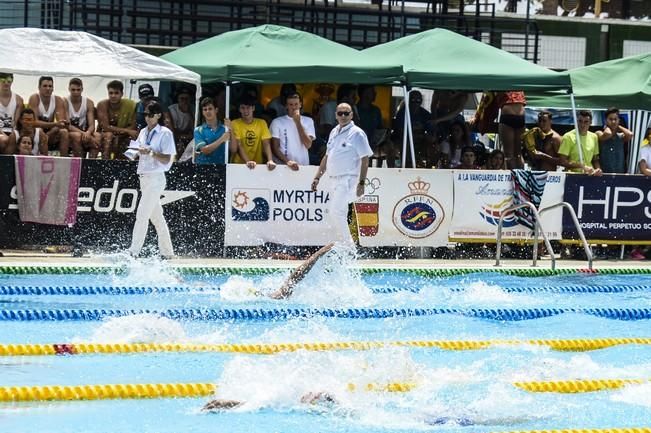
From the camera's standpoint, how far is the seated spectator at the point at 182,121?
15.5m

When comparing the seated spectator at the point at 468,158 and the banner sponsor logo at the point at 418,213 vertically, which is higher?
the seated spectator at the point at 468,158

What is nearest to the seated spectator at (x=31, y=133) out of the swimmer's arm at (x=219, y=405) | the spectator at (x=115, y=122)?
the spectator at (x=115, y=122)

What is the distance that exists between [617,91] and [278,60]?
5.24 m

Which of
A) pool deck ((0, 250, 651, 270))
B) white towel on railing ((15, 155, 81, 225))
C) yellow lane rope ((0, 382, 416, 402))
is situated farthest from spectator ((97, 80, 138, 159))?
yellow lane rope ((0, 382, 416, 402))

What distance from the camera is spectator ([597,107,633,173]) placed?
16.7 m

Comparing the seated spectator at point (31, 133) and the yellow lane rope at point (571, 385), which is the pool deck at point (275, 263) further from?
the yellow lane rope at point (571, 385)

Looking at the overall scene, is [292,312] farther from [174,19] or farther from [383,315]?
[174,19]

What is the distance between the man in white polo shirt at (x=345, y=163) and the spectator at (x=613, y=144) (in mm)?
6125

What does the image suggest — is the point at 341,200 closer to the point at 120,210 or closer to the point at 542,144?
the point at 120,210

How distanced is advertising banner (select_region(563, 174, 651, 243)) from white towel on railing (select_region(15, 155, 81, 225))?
614 centimetres

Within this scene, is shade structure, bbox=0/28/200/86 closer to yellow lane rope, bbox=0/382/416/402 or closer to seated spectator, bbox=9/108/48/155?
seated spectator, bbox=9/108/48/155

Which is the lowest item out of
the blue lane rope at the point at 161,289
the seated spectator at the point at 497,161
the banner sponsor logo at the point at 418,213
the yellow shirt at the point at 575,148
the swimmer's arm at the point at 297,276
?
the blue lane rope at the point at 161,289

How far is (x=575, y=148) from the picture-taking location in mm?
16406

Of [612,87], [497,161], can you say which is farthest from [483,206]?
[612,87]
